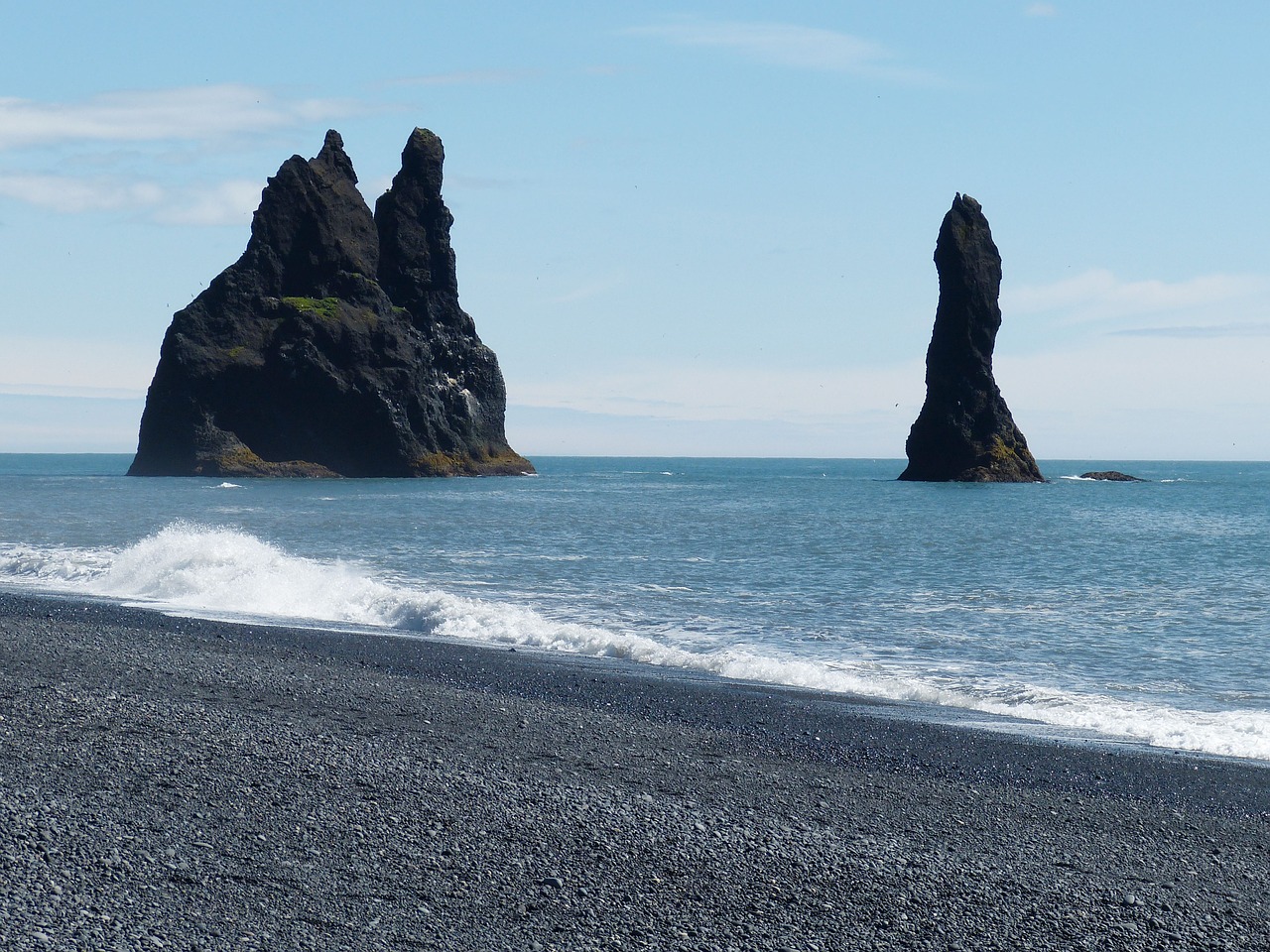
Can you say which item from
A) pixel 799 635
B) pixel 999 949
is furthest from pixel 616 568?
pixel 999 949

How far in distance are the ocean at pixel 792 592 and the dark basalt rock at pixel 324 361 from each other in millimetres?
50537

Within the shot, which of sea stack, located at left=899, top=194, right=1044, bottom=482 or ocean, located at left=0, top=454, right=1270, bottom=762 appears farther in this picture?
sea stack, located at left=899, top=194, right=1044, bottom=482

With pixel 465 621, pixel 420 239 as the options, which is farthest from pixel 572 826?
pixel 420 239

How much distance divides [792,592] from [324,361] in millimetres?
89784

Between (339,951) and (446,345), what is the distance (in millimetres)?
116088

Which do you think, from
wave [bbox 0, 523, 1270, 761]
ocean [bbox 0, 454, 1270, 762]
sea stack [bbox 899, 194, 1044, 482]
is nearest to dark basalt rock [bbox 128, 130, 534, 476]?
sea stack [bbox 899, 194, 1044, 482]

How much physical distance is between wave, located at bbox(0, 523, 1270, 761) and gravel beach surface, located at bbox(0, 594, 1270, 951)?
6.43 feet

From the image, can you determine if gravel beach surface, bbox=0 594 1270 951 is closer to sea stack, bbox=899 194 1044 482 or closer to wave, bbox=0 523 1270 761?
wave, bbox=0 523 1270 761

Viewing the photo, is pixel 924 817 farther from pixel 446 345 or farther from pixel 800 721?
pixel 446 345

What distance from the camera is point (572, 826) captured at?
796 centimetres

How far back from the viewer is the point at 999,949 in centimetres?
638

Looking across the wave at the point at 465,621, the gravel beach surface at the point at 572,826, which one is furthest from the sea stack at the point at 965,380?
the gravel beach surface at the point at 572,826

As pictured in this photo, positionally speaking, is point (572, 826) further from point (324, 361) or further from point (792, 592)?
point (324, 361)

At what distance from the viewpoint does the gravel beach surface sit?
642 cm
